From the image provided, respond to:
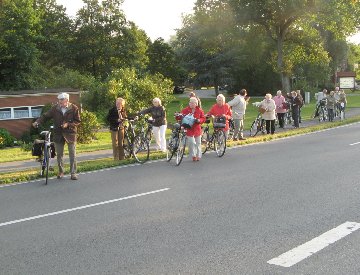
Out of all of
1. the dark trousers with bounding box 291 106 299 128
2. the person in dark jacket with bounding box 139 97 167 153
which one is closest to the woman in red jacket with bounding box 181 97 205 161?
the person in dark jacket with bounding box 139 97 167 153

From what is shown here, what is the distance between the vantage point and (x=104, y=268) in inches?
205

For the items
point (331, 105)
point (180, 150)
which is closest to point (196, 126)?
point (180, 150)

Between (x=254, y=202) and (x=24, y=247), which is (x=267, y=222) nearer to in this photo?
(x=254, y=202)

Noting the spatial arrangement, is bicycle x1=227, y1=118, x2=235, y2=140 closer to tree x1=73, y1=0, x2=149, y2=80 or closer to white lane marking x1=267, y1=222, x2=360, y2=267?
white lane marking x1=267, y1=222, x2=360, y2=267

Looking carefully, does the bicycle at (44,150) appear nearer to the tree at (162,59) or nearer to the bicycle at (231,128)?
the bicycle at (231,128)

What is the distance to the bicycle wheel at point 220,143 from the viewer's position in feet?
48.1

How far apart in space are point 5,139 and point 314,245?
106 feet

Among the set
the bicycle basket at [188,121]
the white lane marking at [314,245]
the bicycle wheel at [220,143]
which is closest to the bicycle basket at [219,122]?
the bicycle wheel at [220,143]

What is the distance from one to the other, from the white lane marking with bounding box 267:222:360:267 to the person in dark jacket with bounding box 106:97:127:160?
8.16 meters

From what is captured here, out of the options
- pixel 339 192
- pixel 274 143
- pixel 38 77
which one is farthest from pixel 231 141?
pixel 38 77

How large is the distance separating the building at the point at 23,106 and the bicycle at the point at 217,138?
2390 centimetres

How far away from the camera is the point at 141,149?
14.9 metres

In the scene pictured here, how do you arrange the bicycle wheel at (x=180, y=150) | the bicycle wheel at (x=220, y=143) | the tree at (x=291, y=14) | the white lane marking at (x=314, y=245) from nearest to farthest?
the white lane marking at (x=314, y=245)
the bicycle wheel at (x=180, y=150)
the bicycle wheel at (x=220, y=143)
the tree at (x=291, y=14)

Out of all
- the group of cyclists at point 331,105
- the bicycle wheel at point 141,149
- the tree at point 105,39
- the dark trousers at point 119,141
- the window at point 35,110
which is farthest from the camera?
the tree at point 105,39
